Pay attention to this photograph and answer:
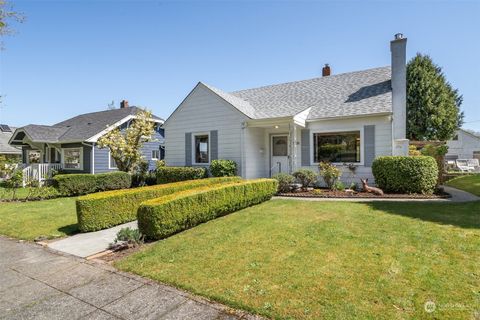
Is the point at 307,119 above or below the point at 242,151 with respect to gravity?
above

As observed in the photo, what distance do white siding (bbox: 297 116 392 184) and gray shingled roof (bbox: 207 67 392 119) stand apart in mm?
326

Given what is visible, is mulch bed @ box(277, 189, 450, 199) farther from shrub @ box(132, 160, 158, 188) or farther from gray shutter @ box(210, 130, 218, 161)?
shrub @ box(132, 160, 158, 188)

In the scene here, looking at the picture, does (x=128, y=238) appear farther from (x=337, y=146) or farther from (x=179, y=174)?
(x=337, y=146)

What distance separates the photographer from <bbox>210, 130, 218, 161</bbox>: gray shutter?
1339cm

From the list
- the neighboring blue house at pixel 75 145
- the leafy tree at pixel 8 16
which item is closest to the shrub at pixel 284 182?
the neighboring blue house at pixel 75 145

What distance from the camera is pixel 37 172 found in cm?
1739

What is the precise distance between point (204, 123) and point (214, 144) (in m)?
1.30

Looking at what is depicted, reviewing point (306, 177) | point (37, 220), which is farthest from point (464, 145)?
point (37, 220)

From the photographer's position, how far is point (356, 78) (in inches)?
569

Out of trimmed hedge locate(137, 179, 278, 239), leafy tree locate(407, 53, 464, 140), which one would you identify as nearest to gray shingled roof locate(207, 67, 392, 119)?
trimmed hedge locate(137, 179, 278, 239)

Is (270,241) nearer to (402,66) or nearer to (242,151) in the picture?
(242,151)

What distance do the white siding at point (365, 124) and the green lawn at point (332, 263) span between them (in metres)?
4.42

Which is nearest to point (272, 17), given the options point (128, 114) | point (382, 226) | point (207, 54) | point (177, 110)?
point (207, 54)

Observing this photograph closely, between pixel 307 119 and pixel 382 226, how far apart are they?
24.7ft
